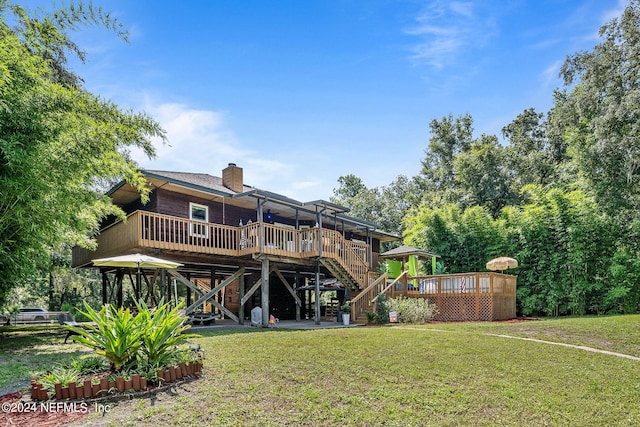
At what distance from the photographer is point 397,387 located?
517 cm

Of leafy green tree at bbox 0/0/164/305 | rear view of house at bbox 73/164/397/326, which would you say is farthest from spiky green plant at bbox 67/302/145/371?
rear view of house at bbox 73/164/397/326

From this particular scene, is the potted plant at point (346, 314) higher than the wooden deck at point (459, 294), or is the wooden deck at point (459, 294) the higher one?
the wooden deck at point (459, 294)

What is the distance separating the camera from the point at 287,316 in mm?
19031

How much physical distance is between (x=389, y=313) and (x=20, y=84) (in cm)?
1109

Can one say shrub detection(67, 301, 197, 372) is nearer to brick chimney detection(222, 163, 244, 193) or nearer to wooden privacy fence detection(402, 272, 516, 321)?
wooden privacy fence detection(402, 272, 516, 321)

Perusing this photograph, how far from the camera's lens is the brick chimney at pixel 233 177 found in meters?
17.3

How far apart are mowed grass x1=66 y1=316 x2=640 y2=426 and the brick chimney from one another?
10.00 meters

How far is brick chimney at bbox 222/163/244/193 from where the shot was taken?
1734cm

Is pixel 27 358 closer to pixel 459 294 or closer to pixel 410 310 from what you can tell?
pixel 410 310

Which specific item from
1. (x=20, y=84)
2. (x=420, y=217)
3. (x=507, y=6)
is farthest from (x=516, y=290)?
(x=20, y=84)

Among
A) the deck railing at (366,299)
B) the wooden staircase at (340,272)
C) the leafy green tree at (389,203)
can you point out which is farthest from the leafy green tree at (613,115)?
the leafy green tree at (389,203)

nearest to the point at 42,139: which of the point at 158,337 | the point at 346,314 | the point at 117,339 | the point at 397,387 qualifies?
the point at 117,339

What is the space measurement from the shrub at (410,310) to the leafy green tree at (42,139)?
8.92 metres

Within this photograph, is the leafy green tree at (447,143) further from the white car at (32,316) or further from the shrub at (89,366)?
the shrub at (89,366)
